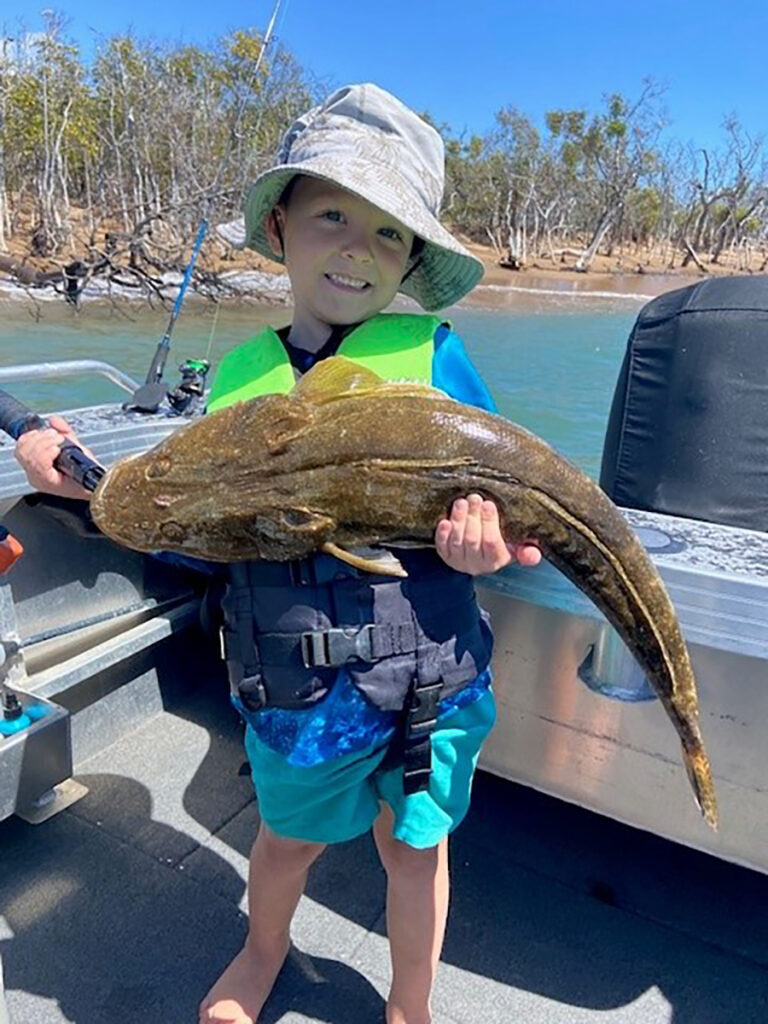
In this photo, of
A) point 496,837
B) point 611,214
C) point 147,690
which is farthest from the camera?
point 611,214

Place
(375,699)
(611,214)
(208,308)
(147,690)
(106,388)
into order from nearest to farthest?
1. (375,699)
2. (147,690)
3. (106,388)
4. (208,308)
5. (611,214)

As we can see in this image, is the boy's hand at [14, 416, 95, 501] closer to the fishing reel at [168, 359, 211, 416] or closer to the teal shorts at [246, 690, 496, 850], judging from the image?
the teal shorts at [246, 690, 496, 850]

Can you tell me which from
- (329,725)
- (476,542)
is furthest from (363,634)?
(476,542)

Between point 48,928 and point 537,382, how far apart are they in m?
15.1

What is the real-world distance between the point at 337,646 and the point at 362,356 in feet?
2.22

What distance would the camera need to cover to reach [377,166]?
1799 mm

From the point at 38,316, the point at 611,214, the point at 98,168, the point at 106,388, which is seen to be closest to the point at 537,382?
the point at 106,388

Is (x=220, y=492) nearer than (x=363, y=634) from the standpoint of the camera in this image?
Yes

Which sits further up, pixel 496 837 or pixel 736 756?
pixel 736 756

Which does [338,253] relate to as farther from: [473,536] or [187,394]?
[187,394]

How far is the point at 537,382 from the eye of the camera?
16.2 metres

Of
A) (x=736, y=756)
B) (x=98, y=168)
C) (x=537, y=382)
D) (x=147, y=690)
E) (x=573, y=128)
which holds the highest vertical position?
(x=573, y=128)

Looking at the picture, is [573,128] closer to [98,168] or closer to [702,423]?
[98,168]

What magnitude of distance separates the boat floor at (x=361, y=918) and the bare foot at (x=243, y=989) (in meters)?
0.08
